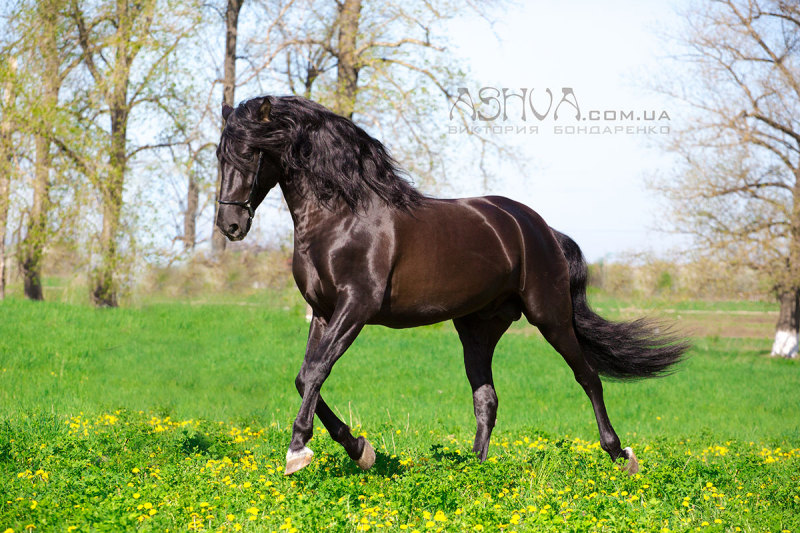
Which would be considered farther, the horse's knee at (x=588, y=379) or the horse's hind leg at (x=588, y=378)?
the horse's knee at (x=588, y=379)

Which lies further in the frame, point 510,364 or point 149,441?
point 510,364

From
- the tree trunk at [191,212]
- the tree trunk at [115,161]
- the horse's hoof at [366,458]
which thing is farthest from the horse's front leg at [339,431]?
the tree trunk at [115,161]

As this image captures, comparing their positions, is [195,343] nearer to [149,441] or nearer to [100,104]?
[100,104]

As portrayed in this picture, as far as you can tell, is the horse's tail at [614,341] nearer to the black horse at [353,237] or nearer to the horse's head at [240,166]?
the black horse at [353,237]

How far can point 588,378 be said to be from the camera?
19.4 feet

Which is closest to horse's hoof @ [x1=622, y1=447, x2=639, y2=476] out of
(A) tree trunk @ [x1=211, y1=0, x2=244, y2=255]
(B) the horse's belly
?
(B) the horse's belly

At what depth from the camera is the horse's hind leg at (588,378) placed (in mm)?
5668

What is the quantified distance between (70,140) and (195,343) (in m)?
6.27

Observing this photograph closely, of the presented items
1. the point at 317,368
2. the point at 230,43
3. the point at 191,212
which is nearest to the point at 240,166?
the point at 317,368

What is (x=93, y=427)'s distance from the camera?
6.95 m

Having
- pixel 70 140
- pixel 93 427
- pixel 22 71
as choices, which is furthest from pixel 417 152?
pixel 93 427

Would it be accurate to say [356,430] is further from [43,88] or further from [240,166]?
[43,88]

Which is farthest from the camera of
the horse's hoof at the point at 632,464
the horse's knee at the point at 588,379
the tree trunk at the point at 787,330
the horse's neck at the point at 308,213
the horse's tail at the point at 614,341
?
the tree trunk at the point at 787,330

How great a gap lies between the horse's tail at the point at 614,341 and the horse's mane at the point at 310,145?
207 centimetres
